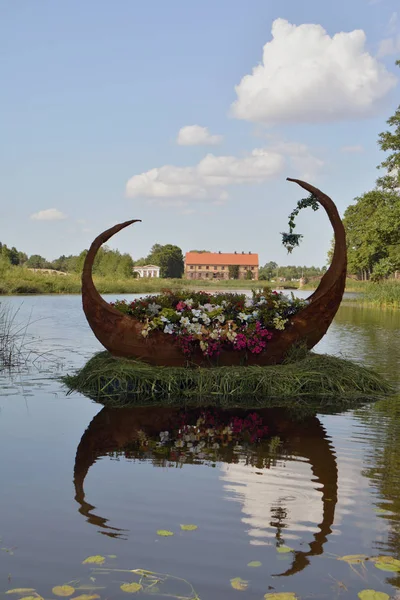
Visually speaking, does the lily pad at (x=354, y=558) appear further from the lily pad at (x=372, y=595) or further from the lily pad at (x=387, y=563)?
the lily pad at (x=372, y=595)

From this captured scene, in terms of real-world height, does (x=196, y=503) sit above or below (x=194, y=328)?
below

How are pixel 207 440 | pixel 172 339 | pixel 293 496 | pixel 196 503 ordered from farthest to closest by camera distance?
1. pixel 172 339
2. pixel 207 440
3. pixel 293 496
4. pixel 196 503

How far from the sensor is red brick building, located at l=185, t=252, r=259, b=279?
350ft

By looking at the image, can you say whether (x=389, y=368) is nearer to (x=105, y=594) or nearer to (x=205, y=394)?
(x=205, y=394)

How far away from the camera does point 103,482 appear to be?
4781 millimetres

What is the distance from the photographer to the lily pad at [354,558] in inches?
136

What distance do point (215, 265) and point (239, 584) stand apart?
345 ft

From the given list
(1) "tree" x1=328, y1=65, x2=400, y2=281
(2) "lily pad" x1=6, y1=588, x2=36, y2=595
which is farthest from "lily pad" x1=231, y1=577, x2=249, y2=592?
(1) "tree" x1=328, y1=65, x2=400, y2=281

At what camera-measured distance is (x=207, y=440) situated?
20.3 feet

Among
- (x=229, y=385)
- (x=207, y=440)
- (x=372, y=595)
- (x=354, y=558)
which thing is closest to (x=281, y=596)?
(x=372, y=595)

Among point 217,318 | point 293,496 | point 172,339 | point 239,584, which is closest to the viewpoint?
point 239,584

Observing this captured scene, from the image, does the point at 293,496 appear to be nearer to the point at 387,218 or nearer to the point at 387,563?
the point at 387,563

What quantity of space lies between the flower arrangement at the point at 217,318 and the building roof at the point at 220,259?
98.2 metres

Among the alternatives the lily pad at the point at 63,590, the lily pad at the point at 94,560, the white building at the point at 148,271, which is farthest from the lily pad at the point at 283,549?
the white building at the point at 148,271
